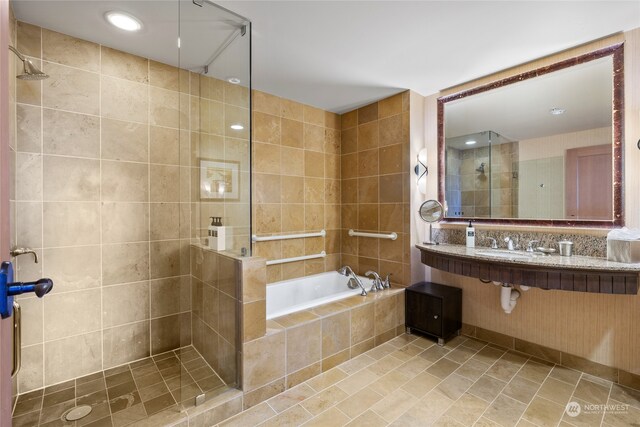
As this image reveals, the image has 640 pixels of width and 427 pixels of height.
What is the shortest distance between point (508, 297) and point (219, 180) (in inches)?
95.1

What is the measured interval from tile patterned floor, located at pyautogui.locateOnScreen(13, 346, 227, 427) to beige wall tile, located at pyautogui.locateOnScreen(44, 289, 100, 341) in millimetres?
337

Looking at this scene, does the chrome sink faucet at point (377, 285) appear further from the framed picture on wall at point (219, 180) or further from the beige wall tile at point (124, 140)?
the beige wall tile at point (124, 140)

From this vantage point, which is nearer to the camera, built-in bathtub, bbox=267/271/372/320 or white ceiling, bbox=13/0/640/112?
white ceiling, bbox=13/0/640/112

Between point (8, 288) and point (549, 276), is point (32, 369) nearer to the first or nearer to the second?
point (8, 288)

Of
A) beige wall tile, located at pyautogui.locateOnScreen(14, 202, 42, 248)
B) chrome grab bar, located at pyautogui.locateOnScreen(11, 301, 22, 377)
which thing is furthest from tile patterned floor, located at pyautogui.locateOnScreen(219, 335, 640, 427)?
beige wall tile, located at pyautogui.locateOnScreen(14, 202, 42, 248)

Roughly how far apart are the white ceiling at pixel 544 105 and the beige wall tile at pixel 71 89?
304 cm

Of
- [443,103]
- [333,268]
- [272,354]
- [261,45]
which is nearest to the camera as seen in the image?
[272,354]

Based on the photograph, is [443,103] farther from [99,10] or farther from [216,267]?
[99,10]

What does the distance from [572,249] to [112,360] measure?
137 inches

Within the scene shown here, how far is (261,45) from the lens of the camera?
211 centimetres

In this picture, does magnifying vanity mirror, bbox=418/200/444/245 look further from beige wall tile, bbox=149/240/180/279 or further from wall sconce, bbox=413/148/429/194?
beige wall tile, bbox=149/240/180/279

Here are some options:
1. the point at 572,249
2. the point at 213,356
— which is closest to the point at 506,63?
the point at 572,249

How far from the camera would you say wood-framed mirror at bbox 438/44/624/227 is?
2039mm

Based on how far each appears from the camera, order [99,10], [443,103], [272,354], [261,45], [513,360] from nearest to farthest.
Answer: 1. [99,10]
2. [272,354]
3. [261,45]
4. [513,360]
5. [443,103]
